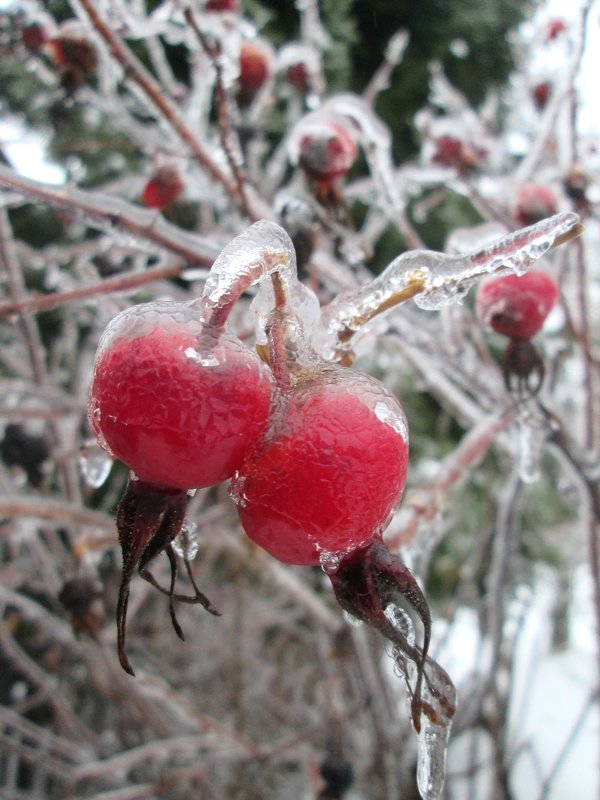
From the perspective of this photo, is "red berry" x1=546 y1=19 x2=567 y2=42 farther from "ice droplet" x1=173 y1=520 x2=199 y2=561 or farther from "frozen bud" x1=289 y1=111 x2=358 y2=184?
"ice droplet" x1=173 y1=520 x2=199 y2=561

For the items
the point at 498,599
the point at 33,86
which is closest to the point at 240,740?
the point at 498,599

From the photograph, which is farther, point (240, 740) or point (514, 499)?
point (240, 740)

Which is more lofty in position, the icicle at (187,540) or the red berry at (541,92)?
the red berry at (541,92)

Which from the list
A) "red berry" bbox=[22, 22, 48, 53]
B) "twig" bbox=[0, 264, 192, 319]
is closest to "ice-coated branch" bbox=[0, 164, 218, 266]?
"twig" bbox=[0, 264, 192, 319]

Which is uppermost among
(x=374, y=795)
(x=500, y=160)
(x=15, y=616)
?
(x=500, y=160)

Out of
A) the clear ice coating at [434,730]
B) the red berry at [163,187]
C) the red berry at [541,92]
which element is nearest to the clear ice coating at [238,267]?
the clear ice coating at [434,730]

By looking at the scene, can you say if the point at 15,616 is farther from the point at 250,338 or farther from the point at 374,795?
the point at 250,338

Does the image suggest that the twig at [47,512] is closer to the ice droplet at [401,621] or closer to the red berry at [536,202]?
the ice droplet at [401,621]
